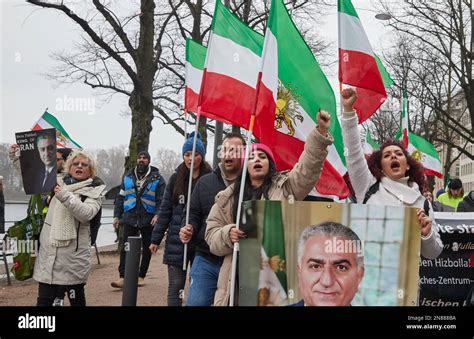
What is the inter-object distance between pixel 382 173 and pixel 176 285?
222cm

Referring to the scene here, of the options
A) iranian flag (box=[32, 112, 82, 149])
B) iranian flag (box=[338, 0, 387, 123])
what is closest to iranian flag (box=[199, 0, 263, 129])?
iranian flag (box=[338, 0, 387, 123])

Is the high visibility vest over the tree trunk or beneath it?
beneath

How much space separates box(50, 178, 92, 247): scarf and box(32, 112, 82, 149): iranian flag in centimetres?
428

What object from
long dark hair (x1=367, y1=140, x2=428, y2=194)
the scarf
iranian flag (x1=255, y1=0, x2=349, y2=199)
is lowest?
the scarf

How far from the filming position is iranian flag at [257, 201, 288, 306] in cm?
276

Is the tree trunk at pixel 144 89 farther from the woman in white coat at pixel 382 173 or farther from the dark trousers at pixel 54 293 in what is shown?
the woman in white coat at pixel 382 173

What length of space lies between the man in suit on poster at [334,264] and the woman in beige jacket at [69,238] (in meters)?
2.41

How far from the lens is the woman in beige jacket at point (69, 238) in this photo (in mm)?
4609

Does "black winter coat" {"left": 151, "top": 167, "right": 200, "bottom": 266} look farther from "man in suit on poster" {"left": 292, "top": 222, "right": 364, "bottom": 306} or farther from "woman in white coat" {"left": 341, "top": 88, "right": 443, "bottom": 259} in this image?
"man in suit on poster" {"left": 292, "top": 222, "right": 364, "bottom": 306}

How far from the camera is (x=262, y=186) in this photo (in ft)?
11.8

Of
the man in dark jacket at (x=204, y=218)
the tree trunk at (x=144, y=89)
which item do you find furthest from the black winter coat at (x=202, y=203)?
the tree trunk at (x=144, y=89)

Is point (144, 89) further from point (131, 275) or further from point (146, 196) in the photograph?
point (131, 275)
